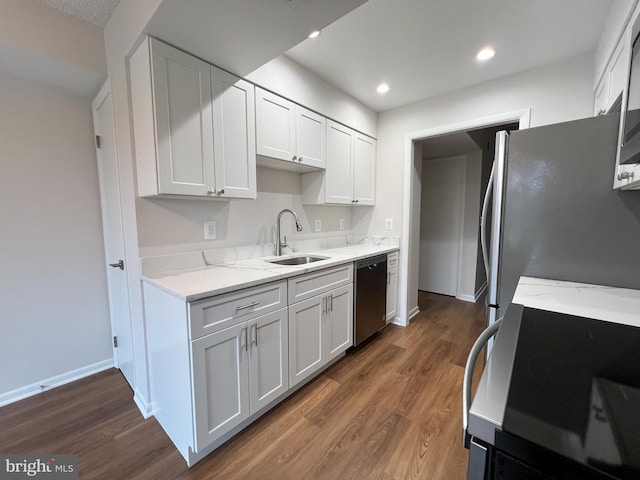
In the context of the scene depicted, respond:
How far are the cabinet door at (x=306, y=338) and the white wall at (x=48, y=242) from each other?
5.50 ft

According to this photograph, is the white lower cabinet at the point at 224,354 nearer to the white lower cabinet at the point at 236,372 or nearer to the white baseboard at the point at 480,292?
the white lower cabinet at the point at 236,372

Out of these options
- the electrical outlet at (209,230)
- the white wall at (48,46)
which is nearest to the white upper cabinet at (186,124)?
the electrical outlet at (209,230)

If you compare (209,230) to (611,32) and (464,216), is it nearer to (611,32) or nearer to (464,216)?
(611,32)

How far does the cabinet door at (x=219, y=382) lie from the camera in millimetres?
1281

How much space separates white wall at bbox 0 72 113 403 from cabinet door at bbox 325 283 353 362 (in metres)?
1.87

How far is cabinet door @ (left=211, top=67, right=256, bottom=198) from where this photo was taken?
1671 mm

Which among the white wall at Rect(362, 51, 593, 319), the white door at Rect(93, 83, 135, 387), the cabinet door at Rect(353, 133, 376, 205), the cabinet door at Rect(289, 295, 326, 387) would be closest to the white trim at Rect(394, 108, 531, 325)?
the white wall at Rect(362, 51, 593, 319)

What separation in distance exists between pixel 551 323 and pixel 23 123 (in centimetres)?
306

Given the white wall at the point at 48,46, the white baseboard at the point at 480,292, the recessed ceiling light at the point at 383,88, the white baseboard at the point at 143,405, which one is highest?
the recessed ceiling light at the point at 383,88

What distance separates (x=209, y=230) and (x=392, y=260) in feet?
6.18

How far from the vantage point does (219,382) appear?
4.47 feet

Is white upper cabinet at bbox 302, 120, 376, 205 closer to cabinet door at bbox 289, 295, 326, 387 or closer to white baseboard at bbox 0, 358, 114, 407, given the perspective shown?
cabinet door at bbox 289, 295, 326, 387

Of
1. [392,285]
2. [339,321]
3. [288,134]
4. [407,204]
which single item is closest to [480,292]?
[392,285]

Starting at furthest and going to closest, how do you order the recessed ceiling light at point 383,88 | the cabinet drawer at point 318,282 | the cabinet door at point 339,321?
the recessed ceiling light at point 383,88
the cabinet door at point 339,321
the cabinet drawer at point 318,282
